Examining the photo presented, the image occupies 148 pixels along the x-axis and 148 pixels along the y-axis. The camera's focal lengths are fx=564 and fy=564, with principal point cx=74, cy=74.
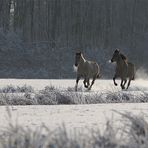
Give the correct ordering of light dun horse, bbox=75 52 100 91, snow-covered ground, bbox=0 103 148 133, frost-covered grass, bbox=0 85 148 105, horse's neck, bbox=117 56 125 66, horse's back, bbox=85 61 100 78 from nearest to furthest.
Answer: snow-covered ground, bbox=0 103 148 133 → frost-covered grass, bbox=0 85 148 105 → light dun horse, bbox=75 52 100 91 → horse's back, bbox=85 61 100 78 → horse's neck, bbox=117 56 125 66

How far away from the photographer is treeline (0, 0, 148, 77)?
6419cm

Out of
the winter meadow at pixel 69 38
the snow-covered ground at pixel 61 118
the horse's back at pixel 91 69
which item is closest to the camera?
the snow-covered ground at pixel 61 118

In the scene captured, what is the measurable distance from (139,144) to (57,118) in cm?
495

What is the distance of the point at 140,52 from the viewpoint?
68125 millimetres

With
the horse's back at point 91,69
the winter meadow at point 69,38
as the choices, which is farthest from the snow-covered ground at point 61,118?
the winter meadow at point 69,38

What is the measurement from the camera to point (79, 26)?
70.6m

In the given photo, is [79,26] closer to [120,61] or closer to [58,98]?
[120,61]

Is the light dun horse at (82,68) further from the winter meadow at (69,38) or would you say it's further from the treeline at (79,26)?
the treeline at (79,26)

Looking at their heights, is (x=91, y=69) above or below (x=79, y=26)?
above

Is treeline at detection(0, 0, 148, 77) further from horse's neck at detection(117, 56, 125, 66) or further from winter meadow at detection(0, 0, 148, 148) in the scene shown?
horse's neck at detection(117, 56, 125, 66)

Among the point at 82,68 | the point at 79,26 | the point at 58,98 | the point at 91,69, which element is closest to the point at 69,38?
the point at 79,26

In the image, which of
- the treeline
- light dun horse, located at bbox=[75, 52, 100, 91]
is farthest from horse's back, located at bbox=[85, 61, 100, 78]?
the treeline

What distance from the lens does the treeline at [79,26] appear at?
6419 centimetres

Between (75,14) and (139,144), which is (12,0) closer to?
(75,14)
